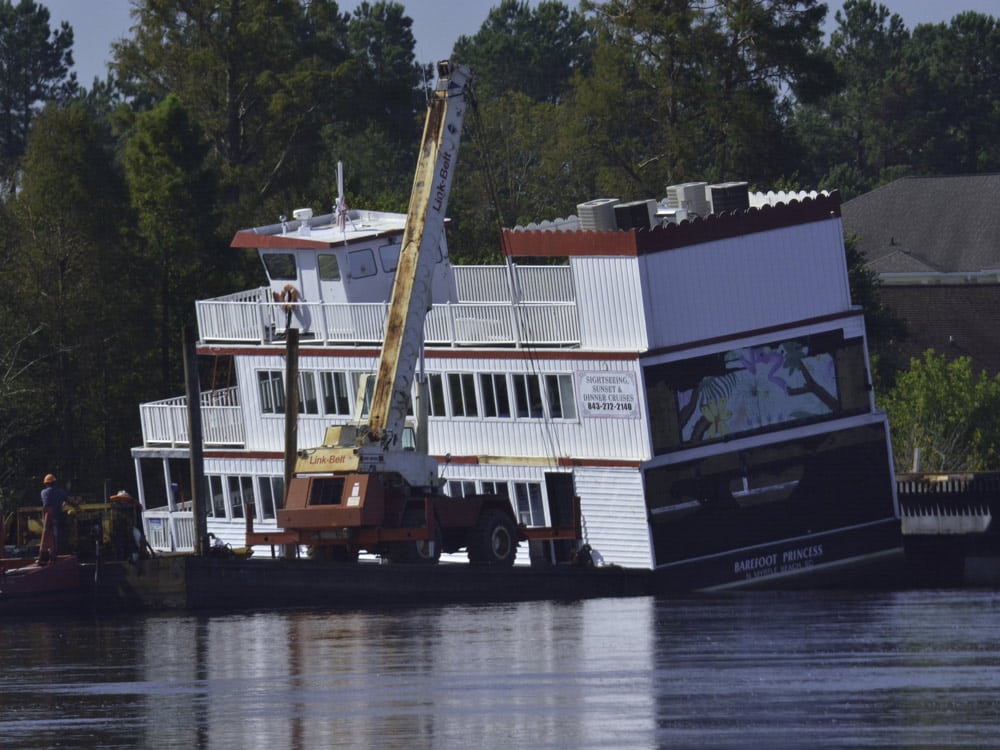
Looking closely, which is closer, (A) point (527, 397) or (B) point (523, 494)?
(A) point (527, 397)

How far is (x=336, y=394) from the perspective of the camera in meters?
49.8

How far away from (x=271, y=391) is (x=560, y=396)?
7.98 m

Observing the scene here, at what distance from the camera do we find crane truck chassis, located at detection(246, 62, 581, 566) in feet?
144

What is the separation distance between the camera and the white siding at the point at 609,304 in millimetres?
44719

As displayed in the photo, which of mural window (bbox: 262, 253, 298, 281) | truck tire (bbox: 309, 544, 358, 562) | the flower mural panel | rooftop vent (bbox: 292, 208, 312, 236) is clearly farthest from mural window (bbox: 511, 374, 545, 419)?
rooftop vent (bbox: 292, 208, 312, 236)

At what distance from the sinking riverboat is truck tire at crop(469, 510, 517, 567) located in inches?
31.6

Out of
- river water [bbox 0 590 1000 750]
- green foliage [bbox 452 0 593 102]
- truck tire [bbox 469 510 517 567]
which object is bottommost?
river water [bbox 0 590 1000 750]

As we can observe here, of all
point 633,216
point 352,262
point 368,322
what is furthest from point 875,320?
point 368,322

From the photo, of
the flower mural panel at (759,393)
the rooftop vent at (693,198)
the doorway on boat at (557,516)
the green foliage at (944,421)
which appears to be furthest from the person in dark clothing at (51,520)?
the green foliage at (944,421)

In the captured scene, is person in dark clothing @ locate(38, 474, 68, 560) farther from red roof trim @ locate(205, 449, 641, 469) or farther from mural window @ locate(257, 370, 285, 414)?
mural window @ locate(257, 370, 285, 414)

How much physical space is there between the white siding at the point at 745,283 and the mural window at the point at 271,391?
32.8ft

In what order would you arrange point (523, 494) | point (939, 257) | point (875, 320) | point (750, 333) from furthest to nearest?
point (939, 257) → point (875, 320) → point (523, 494) → point (750, 333)

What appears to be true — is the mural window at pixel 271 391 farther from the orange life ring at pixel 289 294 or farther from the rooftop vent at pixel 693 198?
the rooftop vent at pixel 693 198

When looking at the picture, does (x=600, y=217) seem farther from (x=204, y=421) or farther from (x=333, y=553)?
(x=204, y=421)
